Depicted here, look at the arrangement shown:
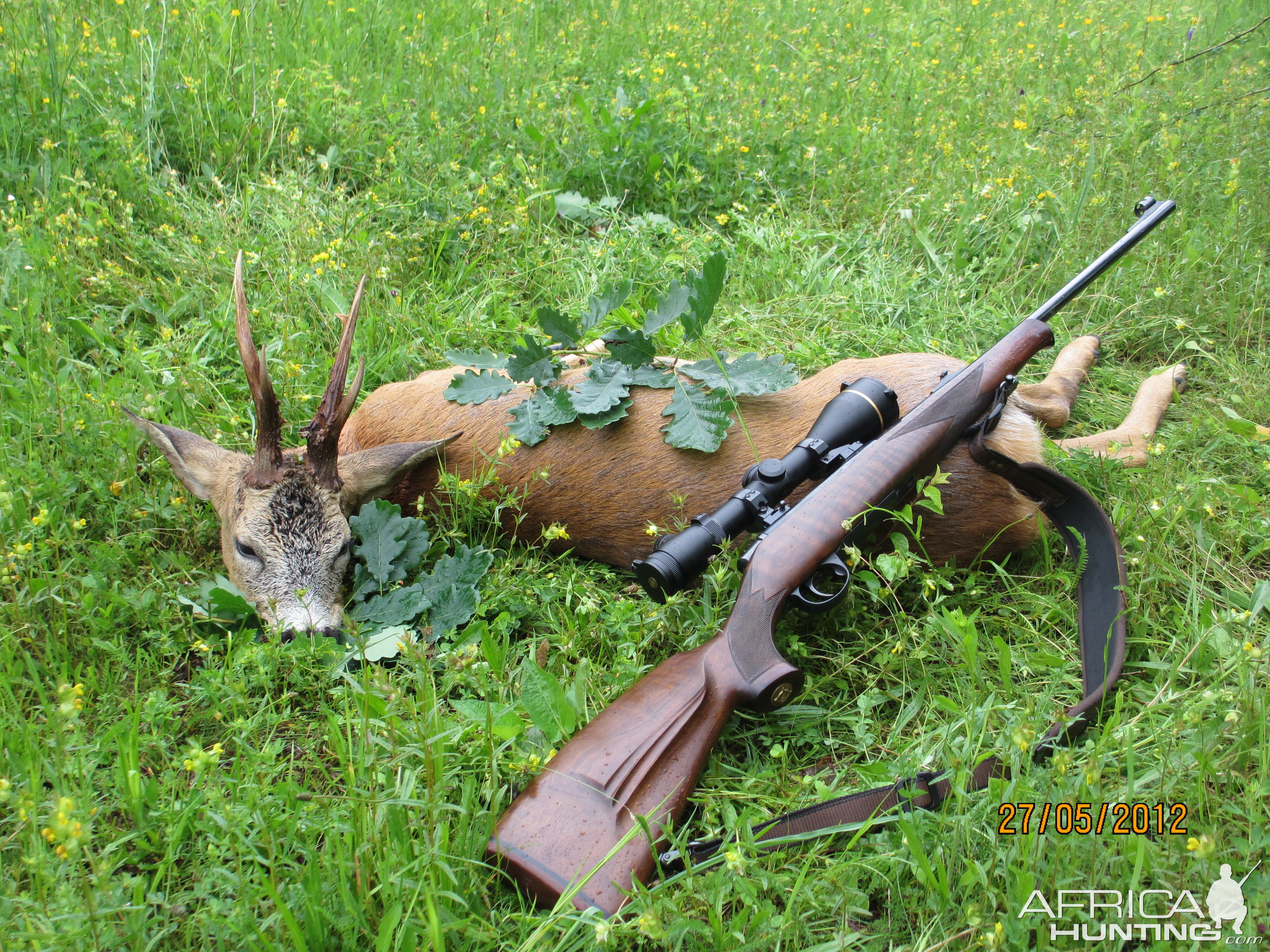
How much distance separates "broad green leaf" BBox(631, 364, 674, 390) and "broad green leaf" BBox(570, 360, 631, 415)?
2 centimetres

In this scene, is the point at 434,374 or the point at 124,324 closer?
the point at 434,374

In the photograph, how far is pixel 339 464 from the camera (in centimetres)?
353

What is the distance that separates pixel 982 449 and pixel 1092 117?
13.9 feet

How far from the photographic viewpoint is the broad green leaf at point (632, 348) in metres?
3.51

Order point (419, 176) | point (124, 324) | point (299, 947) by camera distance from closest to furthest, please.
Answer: point (299, 947) < point (124, 324) < point (419, 176)

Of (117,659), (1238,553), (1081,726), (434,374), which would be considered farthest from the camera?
(434,374)

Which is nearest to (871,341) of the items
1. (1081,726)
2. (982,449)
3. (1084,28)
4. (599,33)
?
(982,449)

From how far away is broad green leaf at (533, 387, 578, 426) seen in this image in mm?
3453

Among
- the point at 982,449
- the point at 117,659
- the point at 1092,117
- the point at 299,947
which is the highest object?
the point at 1092,117

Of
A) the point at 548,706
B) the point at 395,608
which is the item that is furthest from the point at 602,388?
the point at 548,706

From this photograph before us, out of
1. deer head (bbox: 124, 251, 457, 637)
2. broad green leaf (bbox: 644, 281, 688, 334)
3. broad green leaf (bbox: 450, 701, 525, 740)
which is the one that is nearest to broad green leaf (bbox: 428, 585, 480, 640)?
deer head (bbox: 124, 251, 457, 637)

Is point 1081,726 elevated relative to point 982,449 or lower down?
lower down

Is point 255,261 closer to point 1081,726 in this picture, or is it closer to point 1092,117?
point 1081,726

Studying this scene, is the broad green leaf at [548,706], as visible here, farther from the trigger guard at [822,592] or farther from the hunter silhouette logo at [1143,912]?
the hunter silhouette logo at [1143,912]
